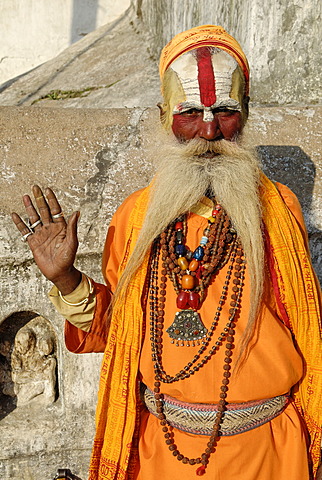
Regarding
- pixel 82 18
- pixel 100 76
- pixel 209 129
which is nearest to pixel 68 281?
pixel 209 129

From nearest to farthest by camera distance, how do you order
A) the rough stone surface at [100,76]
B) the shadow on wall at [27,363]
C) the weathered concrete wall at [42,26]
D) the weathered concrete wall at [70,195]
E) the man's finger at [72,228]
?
the man's finger at [72,228], the weathered concrete wall at [70,195], the shadow on wall at [27,363], the rough stone surface at [100,76], the weathered concrete wall at [42,26]

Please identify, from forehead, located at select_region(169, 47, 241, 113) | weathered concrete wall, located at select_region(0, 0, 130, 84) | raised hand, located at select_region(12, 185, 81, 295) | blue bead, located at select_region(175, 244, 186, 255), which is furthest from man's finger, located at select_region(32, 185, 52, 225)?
weathered concrete wall, located at select_region(0, 0, 130, 84)

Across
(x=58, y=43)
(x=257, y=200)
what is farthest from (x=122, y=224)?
(x=58, y=43)

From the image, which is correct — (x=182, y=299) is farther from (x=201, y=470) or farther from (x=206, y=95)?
(x=206, y=95)

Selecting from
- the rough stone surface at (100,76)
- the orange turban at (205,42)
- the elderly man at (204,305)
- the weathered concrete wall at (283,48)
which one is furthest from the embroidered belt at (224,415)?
the rough stone surface at (100,76)

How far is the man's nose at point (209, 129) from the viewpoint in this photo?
186 centimetres

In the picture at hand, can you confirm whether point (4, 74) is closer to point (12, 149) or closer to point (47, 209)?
point (12, 149)

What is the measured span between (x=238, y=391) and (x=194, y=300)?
305 millimetres

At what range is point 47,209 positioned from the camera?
5.89 ft

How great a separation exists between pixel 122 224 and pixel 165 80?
504 millimetres

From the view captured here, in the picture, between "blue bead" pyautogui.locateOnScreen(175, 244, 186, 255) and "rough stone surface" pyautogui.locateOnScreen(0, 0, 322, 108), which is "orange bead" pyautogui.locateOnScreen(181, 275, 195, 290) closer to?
"blue bead" pyautogui.locateOnScreen(175, 244, 186, 255)

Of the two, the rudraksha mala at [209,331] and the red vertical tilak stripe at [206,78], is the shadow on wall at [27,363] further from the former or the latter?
the red vertical tilak stripe at [206,78]

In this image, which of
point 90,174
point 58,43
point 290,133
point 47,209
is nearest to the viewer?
point 47,209

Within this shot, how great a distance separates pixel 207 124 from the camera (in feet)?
6.11
